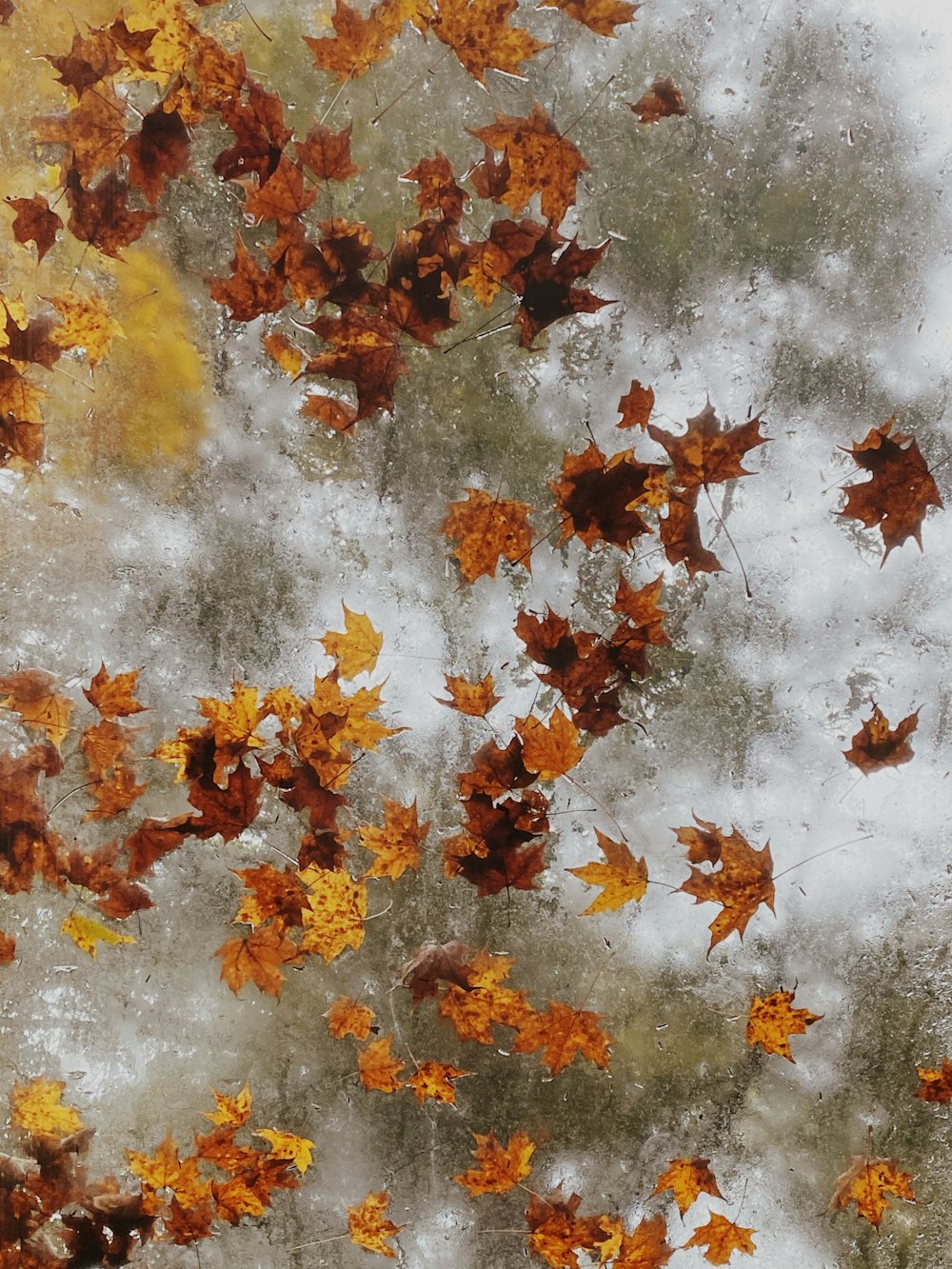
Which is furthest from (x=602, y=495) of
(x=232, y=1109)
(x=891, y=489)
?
(x=232, y=1109)

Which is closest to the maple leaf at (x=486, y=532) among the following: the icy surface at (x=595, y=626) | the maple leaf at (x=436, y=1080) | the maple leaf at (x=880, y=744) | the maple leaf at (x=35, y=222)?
the icy surface at (x=595, y=626)

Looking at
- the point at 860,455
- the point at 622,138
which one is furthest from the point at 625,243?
the point at 860,455

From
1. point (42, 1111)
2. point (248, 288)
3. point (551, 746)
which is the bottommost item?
point (42, 1111)

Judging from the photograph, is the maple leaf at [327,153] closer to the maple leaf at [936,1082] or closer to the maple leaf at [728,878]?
the maple leaf at [728,878]

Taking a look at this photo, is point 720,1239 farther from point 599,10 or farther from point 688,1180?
point 599,10

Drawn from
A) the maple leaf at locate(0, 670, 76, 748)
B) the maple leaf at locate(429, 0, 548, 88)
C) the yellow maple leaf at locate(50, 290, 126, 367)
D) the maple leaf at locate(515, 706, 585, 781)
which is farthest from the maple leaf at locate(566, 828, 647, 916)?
the maple leaf at locate(429, 0, 548, 88)

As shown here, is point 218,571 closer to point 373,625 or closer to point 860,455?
point 373,625

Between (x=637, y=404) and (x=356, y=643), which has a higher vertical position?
(x=637, y=404)

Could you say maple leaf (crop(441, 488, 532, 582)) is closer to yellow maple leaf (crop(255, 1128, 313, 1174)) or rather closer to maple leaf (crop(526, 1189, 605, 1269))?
yellow maple leaf (crop(255, 1128, 313, 1174))
